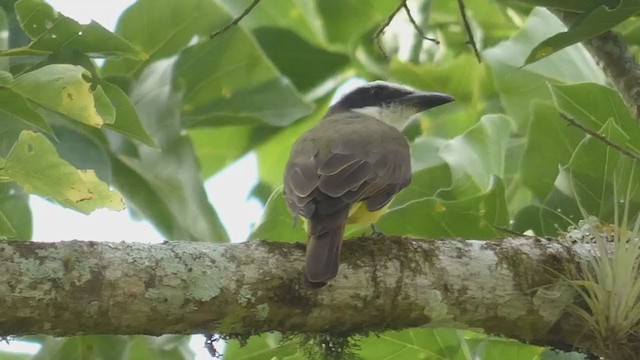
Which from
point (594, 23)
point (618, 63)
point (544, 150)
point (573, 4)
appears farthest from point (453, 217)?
point (594, 23)

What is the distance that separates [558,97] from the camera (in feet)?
13.3

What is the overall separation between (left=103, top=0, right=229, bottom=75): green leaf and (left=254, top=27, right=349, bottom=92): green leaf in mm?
611

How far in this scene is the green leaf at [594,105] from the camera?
395cm

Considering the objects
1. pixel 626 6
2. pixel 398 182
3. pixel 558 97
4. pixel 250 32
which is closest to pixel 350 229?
pixel 398 182

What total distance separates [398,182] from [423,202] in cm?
20

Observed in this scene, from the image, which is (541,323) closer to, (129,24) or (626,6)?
(626,6)

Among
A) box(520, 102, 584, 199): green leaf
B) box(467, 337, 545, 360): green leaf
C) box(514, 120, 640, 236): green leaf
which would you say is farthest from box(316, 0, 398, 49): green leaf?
box(467, 337, 545, 360): green leaf

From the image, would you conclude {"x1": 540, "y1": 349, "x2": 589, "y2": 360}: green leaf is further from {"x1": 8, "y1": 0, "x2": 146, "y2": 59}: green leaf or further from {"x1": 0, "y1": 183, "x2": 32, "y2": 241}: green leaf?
{"x1": 0, "y1": 183, "x2": 32, "y2": 241}: green leaf

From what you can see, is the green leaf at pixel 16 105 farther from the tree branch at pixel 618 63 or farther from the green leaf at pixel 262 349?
the tree branch at pixel 618 63

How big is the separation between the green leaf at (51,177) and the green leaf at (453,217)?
1338 millimetres

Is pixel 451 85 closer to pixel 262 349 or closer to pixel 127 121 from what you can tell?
pixel 262 349

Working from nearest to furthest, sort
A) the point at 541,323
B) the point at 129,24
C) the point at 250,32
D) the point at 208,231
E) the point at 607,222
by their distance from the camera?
the point at 541,323
the point at 607,222
the point at 208,231
the point at 129,24
the point at 250,32

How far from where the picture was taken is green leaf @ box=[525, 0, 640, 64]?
10.2ft

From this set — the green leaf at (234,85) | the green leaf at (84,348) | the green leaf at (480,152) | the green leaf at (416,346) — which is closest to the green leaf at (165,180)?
the green leaf at (234,85)
